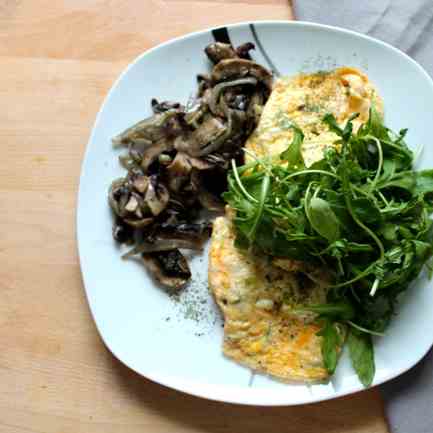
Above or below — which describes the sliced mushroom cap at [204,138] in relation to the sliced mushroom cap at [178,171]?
above

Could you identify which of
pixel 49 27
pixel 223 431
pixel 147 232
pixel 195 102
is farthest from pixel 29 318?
pixel 49 27

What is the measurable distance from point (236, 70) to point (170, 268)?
3.49ft

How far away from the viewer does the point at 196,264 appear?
279cm

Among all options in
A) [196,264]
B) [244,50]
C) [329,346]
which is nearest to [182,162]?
[196,264]

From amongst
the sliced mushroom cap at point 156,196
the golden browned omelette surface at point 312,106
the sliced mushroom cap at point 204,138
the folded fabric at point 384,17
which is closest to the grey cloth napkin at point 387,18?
the folded fabric at point 384,17

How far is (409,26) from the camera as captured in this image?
302 cm

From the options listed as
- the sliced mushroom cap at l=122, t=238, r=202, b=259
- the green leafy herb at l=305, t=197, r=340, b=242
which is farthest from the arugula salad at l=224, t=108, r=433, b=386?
the sliced mushroom cap at l=122, t=238, r=202, b=259

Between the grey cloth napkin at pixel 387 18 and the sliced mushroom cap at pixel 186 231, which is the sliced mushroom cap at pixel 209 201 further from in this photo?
the grey cloth napkin at pixel 387 18

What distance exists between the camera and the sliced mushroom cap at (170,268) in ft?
8.85

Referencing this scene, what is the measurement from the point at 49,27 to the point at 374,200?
2.10 metres

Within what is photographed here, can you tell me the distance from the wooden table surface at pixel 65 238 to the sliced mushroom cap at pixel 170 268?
458 millimetres

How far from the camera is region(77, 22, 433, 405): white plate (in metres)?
2.58

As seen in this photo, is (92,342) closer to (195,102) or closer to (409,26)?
(195,102)

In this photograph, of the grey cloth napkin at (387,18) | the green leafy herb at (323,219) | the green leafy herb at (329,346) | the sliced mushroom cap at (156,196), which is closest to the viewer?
the green leafy herb at (323,219)
